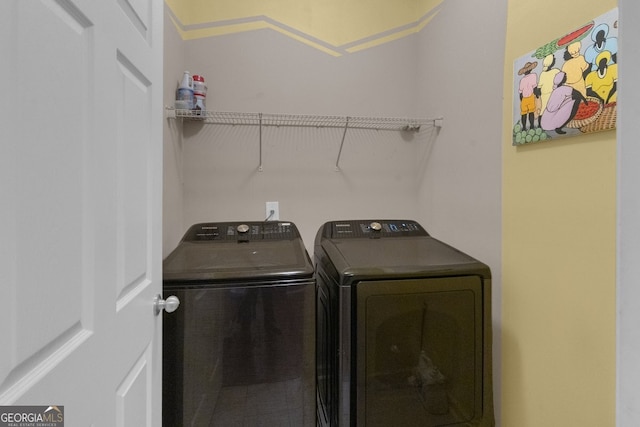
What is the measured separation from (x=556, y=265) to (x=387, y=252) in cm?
66

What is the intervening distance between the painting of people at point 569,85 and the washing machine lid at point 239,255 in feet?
3.66

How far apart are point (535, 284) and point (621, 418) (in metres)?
0.80

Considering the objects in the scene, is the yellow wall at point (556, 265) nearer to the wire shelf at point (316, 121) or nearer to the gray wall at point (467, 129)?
the gray wall at point (467, 129)

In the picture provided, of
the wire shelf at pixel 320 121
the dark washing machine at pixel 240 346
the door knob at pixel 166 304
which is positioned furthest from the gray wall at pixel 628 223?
the wire shelf at pixel 320 121

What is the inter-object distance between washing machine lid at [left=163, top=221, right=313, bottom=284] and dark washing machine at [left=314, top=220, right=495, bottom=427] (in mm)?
224

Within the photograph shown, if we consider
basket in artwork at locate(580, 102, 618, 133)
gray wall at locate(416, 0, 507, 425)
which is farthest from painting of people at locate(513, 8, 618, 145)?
gray wall at locate(416, 0, 507, 425)

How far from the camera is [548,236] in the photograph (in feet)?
4.07

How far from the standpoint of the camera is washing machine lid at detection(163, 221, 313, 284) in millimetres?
1191

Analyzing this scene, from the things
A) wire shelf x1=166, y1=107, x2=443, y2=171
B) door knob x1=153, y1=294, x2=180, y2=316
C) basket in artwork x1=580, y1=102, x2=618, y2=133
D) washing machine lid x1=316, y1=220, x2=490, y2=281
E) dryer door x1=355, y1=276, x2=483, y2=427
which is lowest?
dryer door x1=355, y1=276, x2=483, y2=427

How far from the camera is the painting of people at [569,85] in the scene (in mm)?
1000

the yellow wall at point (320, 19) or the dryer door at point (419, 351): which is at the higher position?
the yellow wall at point (320, 19)

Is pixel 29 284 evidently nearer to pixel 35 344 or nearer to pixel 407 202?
pixel 35 344

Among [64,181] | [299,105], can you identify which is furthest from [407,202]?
[64,181]

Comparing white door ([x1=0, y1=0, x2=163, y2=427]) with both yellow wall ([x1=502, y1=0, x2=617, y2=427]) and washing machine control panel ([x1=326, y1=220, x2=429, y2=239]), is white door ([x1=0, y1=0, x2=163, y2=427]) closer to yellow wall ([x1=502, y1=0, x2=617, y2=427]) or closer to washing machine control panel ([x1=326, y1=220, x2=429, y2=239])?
washing machine control panel ([x1=326, y1=220, x2=429, y2=239])
